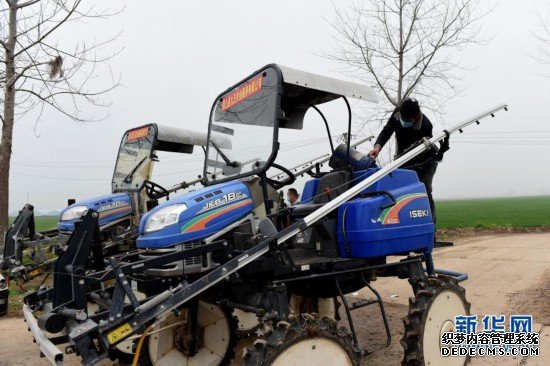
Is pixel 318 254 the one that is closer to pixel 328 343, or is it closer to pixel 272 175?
pixel 272 175

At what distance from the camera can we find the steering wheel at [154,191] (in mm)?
9367

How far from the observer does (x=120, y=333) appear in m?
3.37

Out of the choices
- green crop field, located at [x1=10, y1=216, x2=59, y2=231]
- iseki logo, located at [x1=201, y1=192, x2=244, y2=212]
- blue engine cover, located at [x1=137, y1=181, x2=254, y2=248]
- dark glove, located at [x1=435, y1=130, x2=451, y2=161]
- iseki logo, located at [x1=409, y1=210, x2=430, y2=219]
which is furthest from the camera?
green crop field, located at [x1=10, y1=216, x2=59, y2=231]

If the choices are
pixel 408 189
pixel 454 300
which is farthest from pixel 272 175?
pixel 454 300

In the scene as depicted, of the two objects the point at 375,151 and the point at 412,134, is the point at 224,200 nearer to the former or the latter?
the point at 375,151

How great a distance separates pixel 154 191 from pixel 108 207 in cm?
98

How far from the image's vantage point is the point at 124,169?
9914mm

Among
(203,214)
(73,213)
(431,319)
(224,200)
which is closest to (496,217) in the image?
(73,213)

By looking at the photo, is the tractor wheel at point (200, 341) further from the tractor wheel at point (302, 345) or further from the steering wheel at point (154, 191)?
the steering wheel at point (154, 191)

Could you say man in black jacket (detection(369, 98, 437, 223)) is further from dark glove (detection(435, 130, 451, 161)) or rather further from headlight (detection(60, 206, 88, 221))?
headlight (detection(60, 206, 88, 221))

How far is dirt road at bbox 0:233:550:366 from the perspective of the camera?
18.9 feet

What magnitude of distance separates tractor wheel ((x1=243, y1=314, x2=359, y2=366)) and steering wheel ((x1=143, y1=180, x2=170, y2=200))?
6.22 meters

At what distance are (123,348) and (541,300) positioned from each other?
615 centimetres

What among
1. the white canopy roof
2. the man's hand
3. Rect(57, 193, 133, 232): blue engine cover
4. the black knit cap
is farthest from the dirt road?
the white canopy roof
